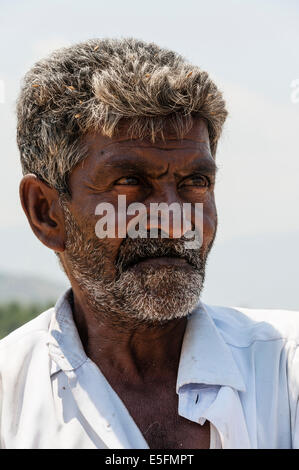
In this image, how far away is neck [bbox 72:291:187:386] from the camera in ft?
9.86

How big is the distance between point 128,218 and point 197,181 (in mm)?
347

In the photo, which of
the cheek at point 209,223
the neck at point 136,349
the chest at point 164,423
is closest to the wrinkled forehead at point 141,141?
the cheek at point 209,223

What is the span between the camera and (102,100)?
115 inches

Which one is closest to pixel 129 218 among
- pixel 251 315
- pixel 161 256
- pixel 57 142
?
pixel 161 256

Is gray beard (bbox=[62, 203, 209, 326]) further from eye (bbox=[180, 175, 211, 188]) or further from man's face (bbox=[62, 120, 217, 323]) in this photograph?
eye (bbox=[180, 175, 211, 188])

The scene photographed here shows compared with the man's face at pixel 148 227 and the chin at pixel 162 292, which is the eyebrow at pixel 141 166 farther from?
the chin at pixel 162 292

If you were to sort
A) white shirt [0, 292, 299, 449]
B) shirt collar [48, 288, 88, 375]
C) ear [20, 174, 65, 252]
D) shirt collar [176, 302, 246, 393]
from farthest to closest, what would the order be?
ear [20, 174, 65, 252] < shirt collar [48, 288, 88, 375] < shirt collar [176, 302, 246, 393] < white shirt [0, 292, 299, 449]

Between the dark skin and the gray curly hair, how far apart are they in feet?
0.19

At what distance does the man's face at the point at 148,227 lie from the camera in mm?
2865

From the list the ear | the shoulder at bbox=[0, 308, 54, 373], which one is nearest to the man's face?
the ear

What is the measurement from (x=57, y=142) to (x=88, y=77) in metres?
0.30

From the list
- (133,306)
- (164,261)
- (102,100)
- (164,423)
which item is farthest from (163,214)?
(164,423)

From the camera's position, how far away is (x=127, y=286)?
9.59 feet

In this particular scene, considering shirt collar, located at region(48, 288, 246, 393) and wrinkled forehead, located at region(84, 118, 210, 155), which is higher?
wrinkled forehead, located at region(84, 118, 210, 155)
